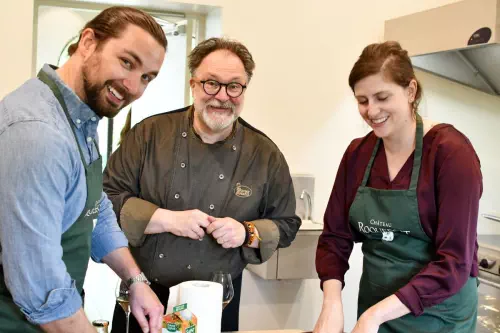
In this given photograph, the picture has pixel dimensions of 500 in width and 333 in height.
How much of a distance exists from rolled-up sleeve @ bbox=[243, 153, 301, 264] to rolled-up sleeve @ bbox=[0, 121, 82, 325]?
80cm

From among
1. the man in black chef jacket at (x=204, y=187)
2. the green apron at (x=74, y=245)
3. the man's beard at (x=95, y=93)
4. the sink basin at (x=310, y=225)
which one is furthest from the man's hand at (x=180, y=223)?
the sink basin at (x=310, y=225)

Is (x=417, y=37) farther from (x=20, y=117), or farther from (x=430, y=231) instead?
(x=20, y=117)

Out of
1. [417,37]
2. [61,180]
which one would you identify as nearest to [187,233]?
[61,180]

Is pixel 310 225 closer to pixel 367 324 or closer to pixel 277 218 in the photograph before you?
pixel 277 218

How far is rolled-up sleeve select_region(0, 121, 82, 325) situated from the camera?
0.83 meters

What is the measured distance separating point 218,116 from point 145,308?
2.04 ft

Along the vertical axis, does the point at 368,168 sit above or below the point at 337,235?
above

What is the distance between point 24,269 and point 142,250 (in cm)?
75

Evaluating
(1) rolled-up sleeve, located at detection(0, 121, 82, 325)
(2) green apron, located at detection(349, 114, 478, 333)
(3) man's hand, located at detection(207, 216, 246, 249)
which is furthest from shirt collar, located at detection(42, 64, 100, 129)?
(2) green apron, located at detection(349, 114, 478, 333)

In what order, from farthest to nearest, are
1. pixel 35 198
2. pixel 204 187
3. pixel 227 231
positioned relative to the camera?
pixel 204 187
pixel 227 231
pixel 35 198

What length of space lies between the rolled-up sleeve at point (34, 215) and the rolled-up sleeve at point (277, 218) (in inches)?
31.4

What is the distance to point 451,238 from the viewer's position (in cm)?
131

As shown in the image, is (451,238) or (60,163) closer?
(60,163)

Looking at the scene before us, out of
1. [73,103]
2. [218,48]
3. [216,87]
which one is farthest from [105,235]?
[218,48]
